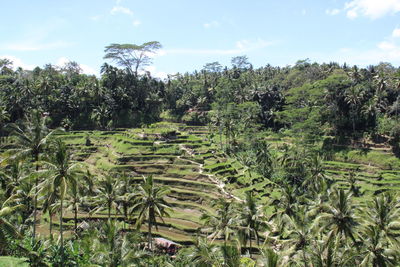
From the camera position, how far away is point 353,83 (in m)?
88.1

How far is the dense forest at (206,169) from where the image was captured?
2500 centimetres

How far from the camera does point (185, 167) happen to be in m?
62.5

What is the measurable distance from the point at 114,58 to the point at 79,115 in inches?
882

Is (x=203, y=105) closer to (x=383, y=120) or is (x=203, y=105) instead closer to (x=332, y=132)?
(x=332, y=132)

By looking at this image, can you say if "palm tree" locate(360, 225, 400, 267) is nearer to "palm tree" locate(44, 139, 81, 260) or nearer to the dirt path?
"palm tree" locate(44, 139, 81, 260)

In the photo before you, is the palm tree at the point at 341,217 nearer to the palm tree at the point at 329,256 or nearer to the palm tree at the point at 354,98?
the palm tree at the point at 329,256

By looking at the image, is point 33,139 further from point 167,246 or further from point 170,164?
point 170,164

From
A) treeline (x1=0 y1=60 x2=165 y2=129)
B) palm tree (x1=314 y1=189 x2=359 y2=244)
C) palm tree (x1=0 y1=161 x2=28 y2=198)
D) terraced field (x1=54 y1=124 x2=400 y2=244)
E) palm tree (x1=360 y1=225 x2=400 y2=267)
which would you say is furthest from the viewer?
treeline (x1=0 y1=60 x2=165 y2=129)

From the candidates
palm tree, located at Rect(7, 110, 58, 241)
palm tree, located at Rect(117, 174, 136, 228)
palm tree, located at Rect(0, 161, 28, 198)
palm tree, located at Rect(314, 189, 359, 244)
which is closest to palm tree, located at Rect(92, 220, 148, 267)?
palm tree, located at Rect(7, 110, 58, 241)

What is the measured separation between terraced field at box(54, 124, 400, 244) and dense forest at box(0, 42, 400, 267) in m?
0.36

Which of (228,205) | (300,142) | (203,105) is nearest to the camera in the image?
(228,205)

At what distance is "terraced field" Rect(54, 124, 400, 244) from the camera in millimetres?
51219

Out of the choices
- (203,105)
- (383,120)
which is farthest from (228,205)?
(203,105)

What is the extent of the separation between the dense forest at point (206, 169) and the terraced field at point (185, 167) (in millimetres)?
361
